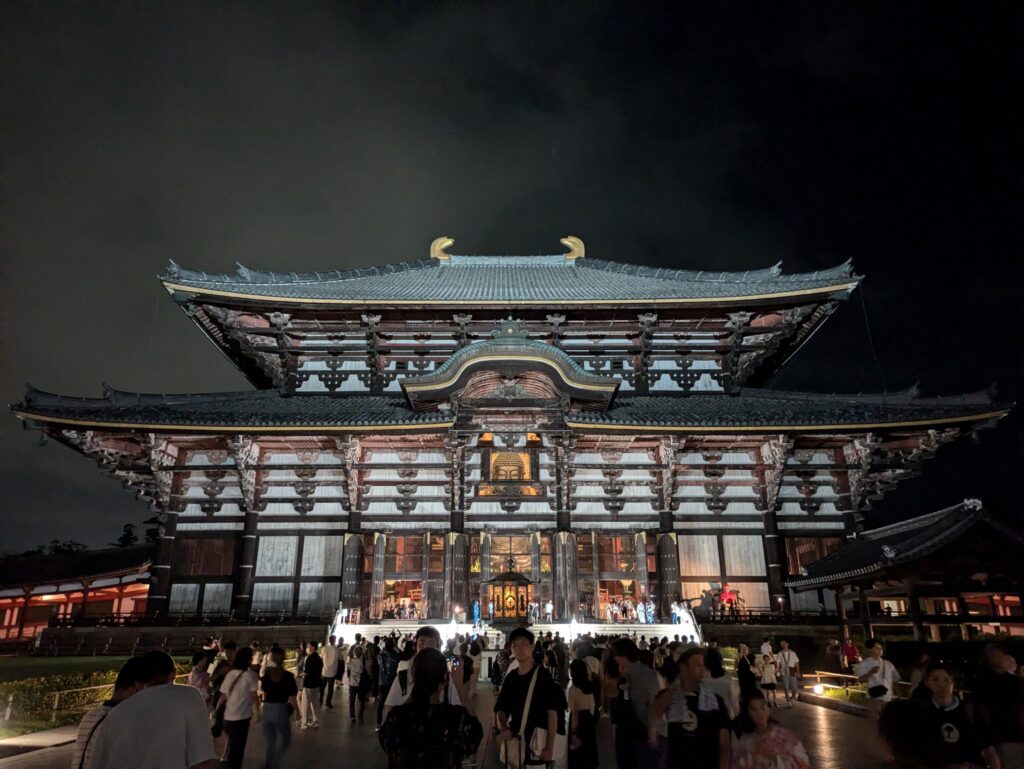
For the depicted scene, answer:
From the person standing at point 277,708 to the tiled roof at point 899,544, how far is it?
14165 mm

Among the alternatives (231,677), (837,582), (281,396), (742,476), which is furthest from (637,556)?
(231,677)

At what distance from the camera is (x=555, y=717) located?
20.4 feet

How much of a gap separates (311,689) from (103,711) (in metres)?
9.22

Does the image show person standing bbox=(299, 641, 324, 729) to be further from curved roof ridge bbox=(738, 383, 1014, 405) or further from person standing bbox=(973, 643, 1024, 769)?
curved roof ridge bbox=(738, 383, 1014, 405)

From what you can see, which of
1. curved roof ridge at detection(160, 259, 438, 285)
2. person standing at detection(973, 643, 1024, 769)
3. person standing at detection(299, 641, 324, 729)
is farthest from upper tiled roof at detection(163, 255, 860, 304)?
person standing at detection(973, 643, 1024, 769)

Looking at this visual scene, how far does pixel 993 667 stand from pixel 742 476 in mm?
22362

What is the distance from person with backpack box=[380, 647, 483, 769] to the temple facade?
20586 millimetres

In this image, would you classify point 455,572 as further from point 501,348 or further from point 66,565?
point 66,565

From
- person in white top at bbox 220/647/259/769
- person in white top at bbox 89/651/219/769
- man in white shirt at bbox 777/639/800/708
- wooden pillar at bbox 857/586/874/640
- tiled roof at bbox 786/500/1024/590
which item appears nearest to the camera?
person in white top at bbox 89/651/219/769

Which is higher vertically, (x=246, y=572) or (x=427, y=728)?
(x=246, y=572)

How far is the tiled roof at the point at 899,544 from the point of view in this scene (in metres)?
15.6

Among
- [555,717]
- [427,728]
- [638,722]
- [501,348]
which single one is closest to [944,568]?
[638,722]

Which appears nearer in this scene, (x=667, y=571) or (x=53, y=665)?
(x=53, y=665)

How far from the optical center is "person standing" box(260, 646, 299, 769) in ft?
31.2
